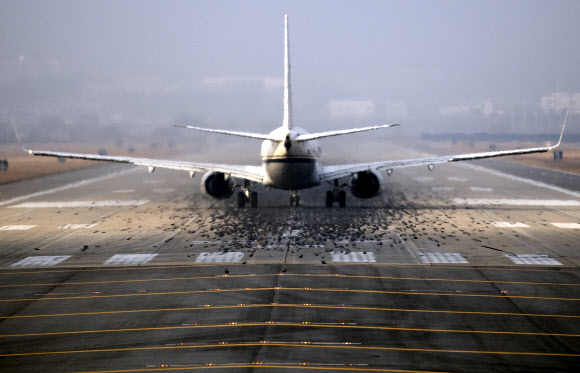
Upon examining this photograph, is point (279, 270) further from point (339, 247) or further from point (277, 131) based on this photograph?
point (277, 131)

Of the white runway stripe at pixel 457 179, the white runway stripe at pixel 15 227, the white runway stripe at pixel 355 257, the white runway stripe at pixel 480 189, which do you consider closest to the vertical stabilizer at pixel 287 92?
the white runway stripe at pixel 355 257

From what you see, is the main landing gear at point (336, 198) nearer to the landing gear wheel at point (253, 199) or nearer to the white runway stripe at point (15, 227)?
the landing gear wheel at point (253, 199)

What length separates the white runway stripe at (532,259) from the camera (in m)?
21.7

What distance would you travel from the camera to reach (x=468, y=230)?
28.7m

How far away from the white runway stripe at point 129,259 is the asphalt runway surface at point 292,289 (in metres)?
0.13

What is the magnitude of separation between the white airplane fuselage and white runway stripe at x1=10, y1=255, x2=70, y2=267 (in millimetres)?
13990

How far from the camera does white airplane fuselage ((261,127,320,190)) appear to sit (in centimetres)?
3025

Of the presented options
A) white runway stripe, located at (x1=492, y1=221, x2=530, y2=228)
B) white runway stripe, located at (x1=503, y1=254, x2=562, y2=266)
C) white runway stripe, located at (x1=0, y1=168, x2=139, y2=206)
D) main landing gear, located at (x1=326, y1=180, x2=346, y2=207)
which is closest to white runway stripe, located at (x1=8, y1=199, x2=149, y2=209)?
white runway stripe, located at (x1=0, y1=168, x2=139, y2=206)

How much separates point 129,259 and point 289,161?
41.0 ft

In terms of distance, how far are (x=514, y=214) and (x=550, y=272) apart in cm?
1538

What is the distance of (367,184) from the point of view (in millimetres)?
35562

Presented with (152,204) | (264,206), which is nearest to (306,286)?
(264,206)

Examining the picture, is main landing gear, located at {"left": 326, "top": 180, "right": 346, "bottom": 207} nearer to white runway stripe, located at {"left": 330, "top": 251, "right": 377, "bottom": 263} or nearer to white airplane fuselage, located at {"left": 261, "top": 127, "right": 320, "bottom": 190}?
white airplane fuselage, located at {"left": 261, "top": 127, "right": 320, "bottom": 190}

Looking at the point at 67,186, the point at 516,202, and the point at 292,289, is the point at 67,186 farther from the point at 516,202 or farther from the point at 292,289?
the point at 516,202
